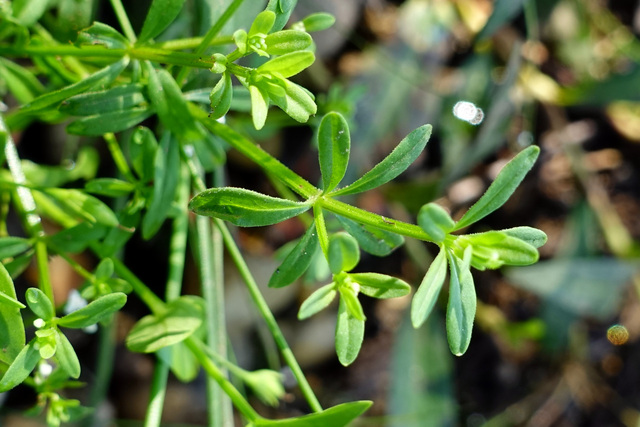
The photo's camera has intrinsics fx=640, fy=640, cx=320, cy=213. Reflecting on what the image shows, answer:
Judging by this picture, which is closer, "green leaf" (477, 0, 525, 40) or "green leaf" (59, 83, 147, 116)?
"green leaf" (59, 83, 147, 116)

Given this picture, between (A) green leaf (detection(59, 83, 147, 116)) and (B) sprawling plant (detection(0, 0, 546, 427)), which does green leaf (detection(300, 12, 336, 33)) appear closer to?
(B) sprawling plant (detection(0, 0, 546, 427))

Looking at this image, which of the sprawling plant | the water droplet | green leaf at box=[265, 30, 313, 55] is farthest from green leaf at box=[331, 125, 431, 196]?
the water droplet

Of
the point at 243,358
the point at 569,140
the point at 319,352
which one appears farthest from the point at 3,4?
the point at 569,140

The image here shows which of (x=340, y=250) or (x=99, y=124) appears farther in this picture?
(x=99, y=124)

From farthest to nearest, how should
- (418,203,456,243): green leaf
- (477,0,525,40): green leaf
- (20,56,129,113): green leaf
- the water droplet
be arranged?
the water droplet, (477,0,525,40): green leaf, (20,56,129,113): green leaf, (418,203,456,243): green leaf

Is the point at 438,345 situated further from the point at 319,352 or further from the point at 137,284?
the point at 137,284

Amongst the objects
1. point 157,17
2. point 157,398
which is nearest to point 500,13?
point 157,17

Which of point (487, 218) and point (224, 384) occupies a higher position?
point (224, 384)

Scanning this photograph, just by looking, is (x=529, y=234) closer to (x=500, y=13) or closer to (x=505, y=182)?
(x=505, y=182)
